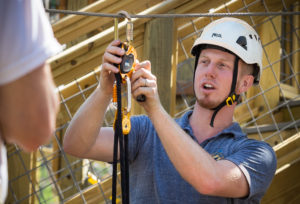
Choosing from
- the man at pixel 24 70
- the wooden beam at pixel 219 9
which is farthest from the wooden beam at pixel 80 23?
the man at pixel 24 70

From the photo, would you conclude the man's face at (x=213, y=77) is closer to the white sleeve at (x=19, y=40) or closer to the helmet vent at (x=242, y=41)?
the helmet vent at (x=242, y=41)

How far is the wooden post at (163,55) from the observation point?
3137 millimetres

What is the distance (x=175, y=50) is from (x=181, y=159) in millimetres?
1190

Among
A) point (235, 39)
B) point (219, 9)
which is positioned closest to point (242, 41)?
point (235, 39)

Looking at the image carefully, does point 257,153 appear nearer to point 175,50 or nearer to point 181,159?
point 181,159

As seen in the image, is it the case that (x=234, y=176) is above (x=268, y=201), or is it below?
above

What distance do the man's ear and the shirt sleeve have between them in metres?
0.39

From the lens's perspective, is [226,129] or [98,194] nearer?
[226,129]

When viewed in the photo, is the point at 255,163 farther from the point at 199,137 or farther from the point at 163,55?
the point at 163,55

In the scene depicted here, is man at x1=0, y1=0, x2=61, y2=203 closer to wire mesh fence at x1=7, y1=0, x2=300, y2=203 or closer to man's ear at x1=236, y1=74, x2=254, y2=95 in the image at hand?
wire mesh fence at x1=7, y1=0, x2=300, y2=203

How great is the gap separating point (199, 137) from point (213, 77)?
0.34 metres

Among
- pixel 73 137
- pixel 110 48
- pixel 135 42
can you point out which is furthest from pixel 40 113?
pixel 135 42

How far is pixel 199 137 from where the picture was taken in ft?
8.77

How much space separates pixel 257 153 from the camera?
8.18ft
